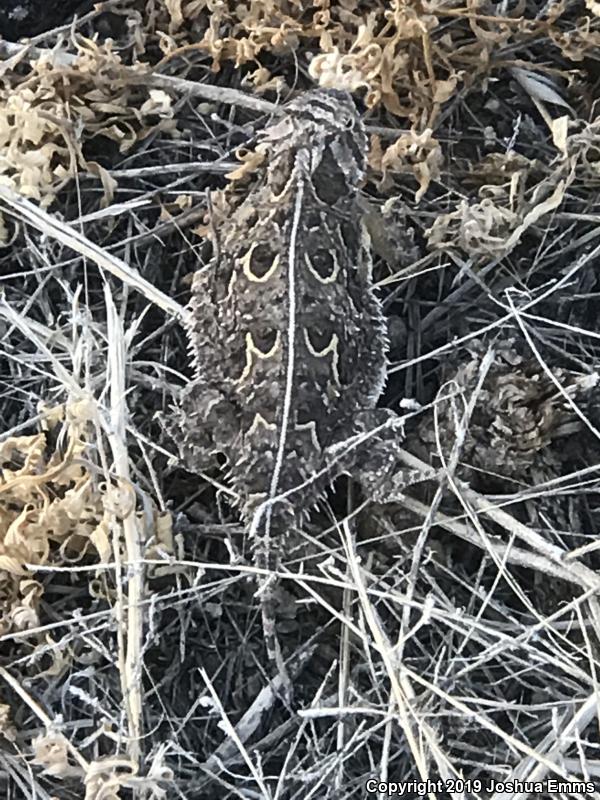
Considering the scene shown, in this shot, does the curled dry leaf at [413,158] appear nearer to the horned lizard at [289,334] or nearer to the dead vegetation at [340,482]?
the dead vegetation at [340,482]

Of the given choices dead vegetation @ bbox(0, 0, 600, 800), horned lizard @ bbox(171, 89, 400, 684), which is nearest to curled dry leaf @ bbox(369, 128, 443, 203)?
dead vegetation @ bbox(0, 0, 600, 800)

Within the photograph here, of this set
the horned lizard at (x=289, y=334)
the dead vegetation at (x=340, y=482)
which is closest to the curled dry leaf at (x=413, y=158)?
the dead vegetation at (x=340, y=482)

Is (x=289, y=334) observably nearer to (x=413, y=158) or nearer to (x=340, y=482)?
(x=340, y=482)

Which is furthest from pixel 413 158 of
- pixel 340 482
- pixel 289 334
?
pixel 340 482

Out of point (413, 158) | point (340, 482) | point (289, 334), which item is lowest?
point (340, 482)

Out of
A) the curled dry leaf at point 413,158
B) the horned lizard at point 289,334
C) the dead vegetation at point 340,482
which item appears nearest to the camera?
the dead vegetation at point 340,482

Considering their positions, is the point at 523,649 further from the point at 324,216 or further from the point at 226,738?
the point at 324,216

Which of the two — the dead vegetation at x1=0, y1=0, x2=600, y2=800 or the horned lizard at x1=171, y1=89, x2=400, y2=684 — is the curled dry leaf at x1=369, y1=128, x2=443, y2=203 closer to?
the dead vegetation at x1=0, y1=0, x2=600, y2=800
